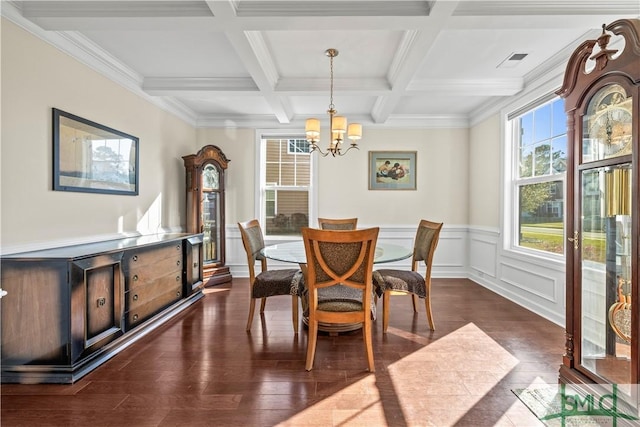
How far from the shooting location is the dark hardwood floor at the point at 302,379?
1.76 metres

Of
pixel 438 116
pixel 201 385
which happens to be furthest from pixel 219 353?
pixel 438 116

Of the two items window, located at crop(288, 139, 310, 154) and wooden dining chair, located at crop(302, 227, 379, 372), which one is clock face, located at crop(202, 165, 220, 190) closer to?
window, located at crop(288, 139, 310, 154)

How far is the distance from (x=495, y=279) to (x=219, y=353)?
3.60 metres

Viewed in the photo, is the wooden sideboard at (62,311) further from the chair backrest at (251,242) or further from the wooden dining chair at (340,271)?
the wooden dining chair at (340,271)

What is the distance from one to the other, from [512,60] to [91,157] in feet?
13.2

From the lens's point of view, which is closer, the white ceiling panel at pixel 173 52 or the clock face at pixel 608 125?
the clock face at pixel 608 125

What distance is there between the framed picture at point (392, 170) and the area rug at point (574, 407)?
343cm

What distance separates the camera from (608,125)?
5.61 ft

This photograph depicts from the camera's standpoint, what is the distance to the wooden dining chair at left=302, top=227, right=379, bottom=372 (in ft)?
7.02

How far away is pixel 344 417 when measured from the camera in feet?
5.75

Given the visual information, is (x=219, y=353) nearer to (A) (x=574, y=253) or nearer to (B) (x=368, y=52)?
(A) (x=574, y=253)

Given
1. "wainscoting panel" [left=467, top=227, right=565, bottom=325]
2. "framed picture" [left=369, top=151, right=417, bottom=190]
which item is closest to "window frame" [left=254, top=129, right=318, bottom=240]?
"framed picture" [left=369, top=151, right=417, bottom=190]

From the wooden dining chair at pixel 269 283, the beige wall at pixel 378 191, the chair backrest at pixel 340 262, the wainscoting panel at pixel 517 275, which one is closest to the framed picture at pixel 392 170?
the beige wall at pixel 378 191

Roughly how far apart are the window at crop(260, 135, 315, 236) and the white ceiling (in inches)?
28.2
